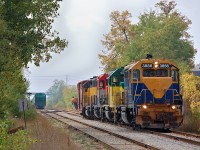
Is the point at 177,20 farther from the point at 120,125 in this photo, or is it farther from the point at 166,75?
the point at 166,75

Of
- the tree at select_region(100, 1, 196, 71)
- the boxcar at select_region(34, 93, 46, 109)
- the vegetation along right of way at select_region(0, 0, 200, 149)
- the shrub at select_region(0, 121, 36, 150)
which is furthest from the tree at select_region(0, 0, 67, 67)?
the boxcar at select_region(34, 93, 46, 109)

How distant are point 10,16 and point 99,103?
41.8ft

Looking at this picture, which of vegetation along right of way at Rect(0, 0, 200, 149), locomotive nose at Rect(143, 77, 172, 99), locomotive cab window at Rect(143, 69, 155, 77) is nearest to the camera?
vegetation along right of way at Rect(0, 0, 200, 149)

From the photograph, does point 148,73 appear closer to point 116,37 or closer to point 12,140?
point 12,140

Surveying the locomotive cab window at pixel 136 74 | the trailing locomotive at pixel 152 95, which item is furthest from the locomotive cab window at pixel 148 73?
the locomotive cab window at pixel 136 74

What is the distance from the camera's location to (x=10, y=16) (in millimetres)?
27781

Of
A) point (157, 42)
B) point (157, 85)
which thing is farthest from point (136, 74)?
point (157, 42)

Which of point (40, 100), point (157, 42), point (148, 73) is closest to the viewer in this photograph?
point (148, 73)

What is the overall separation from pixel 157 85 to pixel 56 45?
7.83 metres

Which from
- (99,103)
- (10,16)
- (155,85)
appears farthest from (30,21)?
(99,103)

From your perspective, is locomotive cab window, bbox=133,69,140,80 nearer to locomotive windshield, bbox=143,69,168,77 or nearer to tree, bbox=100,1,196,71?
locomotive windshield, bbox=143,69,168,77

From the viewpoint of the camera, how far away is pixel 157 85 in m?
25.7

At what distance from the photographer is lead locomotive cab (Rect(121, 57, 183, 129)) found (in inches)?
984

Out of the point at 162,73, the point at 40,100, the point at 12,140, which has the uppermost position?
the point at 162,73
